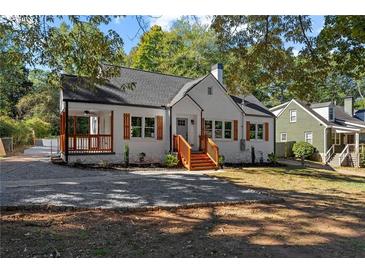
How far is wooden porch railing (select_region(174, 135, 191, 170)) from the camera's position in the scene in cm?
1445

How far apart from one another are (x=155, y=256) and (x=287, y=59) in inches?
384

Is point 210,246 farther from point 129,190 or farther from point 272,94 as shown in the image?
point 272,94

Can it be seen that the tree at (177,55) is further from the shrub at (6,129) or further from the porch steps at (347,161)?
the shrub at (6,129)

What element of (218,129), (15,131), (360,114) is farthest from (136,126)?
(360,114)

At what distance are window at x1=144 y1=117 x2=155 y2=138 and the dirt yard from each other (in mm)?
9324

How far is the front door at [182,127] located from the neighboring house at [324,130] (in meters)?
12.8

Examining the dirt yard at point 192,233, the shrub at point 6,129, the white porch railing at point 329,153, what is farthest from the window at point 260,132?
the shrub at point 6,129

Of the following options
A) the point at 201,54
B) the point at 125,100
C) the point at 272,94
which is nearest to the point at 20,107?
the point at 201,54

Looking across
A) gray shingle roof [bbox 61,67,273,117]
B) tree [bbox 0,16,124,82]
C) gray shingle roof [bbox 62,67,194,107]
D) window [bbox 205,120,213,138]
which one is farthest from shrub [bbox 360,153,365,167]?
tree [bbox 0,16,124,82]

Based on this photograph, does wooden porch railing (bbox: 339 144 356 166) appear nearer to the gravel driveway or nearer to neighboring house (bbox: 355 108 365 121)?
neighboring house (bbox: 355 108 365 121)

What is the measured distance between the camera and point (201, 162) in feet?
48.6

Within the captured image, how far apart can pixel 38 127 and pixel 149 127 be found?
1616 cm

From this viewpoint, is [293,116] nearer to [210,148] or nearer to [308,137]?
[308,137]

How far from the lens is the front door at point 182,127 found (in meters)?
16.6
